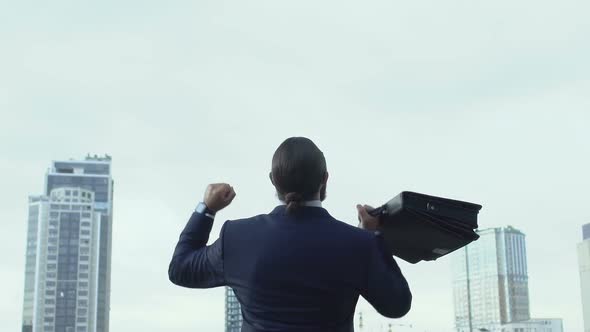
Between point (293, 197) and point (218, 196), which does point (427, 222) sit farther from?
point (218, 196)

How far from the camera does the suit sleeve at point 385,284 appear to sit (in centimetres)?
304

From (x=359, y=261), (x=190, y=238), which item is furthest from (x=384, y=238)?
(x=190, y=238)

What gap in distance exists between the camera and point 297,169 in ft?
10.2

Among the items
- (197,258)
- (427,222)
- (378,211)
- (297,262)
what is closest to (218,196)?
(197,258)

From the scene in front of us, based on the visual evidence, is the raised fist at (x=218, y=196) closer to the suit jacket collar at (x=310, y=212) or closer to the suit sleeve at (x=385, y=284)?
the suit jacket collar at (x=310, y=212)

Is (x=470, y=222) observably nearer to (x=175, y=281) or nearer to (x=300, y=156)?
(x=300, y=156)

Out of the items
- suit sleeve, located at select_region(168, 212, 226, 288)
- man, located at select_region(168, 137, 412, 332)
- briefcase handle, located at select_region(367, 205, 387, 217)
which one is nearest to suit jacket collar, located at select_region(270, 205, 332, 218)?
man, located at select_region(168, 137, 412, 332)

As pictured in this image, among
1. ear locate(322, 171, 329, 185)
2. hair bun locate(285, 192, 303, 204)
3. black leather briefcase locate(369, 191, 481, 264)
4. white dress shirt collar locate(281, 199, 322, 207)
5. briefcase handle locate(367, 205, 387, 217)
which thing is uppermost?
ear locate(322, 171, 329, 185)

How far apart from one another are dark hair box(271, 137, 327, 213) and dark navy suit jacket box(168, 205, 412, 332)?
64mm

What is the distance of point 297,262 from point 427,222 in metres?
0.43

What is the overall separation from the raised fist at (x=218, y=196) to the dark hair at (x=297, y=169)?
0.54 ft

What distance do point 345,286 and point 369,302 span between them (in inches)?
5.7

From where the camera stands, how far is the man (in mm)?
3068

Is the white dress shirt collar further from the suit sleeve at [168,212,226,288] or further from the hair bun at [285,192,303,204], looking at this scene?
the suit sleeve at [168,212,226,288]
